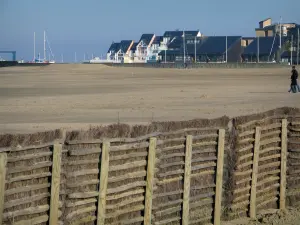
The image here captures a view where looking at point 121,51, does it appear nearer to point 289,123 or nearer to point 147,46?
point 147,46

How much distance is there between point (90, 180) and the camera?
7.13 meters

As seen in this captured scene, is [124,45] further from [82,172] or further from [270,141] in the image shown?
[82,172]

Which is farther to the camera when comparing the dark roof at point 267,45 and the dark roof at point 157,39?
the dark roof at point 157,39

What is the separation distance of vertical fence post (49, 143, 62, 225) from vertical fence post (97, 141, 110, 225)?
532 mm

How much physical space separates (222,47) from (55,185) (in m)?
129

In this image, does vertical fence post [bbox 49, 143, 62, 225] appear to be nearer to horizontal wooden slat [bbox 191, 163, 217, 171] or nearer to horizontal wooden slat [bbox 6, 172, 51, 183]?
horizontal wooden slat [bbox 6, 172, 51, 183]

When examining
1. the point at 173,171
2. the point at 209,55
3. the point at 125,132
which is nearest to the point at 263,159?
the point at 173,171

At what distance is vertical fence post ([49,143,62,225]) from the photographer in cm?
669

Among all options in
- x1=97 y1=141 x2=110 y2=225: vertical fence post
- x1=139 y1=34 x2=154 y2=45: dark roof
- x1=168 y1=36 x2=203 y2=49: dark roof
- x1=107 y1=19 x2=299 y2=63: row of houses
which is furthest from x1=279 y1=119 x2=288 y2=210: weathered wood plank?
x1=139 y1=34 x2=154 y2=45: dark roof

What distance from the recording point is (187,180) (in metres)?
8.31

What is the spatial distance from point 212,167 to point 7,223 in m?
3.07

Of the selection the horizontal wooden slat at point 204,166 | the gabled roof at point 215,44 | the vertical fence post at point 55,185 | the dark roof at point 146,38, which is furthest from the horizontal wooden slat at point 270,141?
the dark roof at point 146,38

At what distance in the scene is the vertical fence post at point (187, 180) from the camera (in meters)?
8.17

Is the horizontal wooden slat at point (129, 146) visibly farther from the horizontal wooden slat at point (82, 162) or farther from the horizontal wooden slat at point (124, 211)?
the horizontal wooden slat at point (124, 211)
